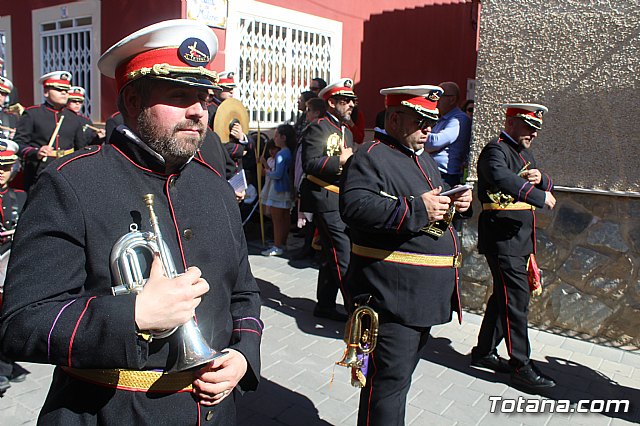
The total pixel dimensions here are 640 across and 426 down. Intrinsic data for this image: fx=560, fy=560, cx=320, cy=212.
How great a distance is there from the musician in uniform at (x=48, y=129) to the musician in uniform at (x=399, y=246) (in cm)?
469

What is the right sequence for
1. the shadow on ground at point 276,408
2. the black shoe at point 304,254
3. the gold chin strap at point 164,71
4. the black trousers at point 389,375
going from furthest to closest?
the black shoe at point 304,254
the shadow on ground at point 276,408
the black trousers at point 389,375
the gold chin strap at point 164,71

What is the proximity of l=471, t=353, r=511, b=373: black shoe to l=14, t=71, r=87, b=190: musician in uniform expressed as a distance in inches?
198

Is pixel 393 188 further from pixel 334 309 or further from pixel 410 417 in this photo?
pixel 334 309

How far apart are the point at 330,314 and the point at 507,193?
2086 mm

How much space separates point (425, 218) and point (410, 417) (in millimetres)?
1465

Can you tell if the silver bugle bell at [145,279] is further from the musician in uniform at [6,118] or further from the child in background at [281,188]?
the child in background at [281,188]

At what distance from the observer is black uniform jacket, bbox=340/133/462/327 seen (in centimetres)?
280

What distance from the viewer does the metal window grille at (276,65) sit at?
826 centimetres

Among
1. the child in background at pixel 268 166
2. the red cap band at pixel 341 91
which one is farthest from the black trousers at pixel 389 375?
the child in background at pixel 268 166

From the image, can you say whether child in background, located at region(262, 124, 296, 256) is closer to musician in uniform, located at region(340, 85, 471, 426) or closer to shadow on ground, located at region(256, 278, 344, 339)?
shadow on ground, located at region(256, 278, 344, 339)

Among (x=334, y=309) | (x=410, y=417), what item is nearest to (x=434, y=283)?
(x=410, y=417)

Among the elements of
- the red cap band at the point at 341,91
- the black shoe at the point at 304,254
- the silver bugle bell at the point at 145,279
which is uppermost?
the red cap band at the point at 341,91

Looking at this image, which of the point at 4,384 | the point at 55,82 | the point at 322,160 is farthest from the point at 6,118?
the point at 322,160

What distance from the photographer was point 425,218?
2773 millimetres
